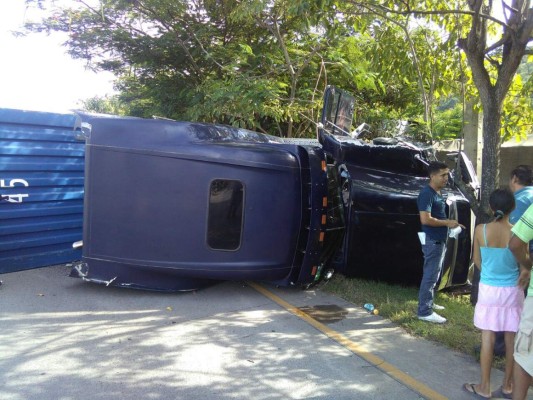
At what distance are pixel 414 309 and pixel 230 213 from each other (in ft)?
8.10

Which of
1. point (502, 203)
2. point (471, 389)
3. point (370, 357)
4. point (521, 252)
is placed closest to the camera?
point (521, 252)

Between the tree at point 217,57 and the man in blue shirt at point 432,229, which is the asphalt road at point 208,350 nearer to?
the man in blue shirt at point 432,229

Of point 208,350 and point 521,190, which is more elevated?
point 521,190

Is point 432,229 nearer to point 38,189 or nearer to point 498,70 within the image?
point 498,70

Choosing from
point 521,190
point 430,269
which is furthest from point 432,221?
point 521,190

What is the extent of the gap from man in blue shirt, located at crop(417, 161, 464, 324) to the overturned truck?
0.71 m

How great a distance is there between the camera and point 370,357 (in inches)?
177

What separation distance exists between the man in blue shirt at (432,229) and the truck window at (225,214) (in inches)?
83.7

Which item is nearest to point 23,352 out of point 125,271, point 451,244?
point 125,271

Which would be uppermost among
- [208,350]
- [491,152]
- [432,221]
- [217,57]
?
[217,57]

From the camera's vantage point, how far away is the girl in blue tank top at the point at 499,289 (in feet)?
11.9

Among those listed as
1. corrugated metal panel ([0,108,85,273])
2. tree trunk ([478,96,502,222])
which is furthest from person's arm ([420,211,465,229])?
corrugated metal panel ([0,108,85,273])

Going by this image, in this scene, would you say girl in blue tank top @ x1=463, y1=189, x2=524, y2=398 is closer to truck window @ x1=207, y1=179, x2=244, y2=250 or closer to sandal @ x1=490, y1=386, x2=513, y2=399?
sandal @ x1=490, y1=386, x2=513, y2=399

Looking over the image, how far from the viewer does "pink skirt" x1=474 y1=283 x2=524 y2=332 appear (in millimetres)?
3643
